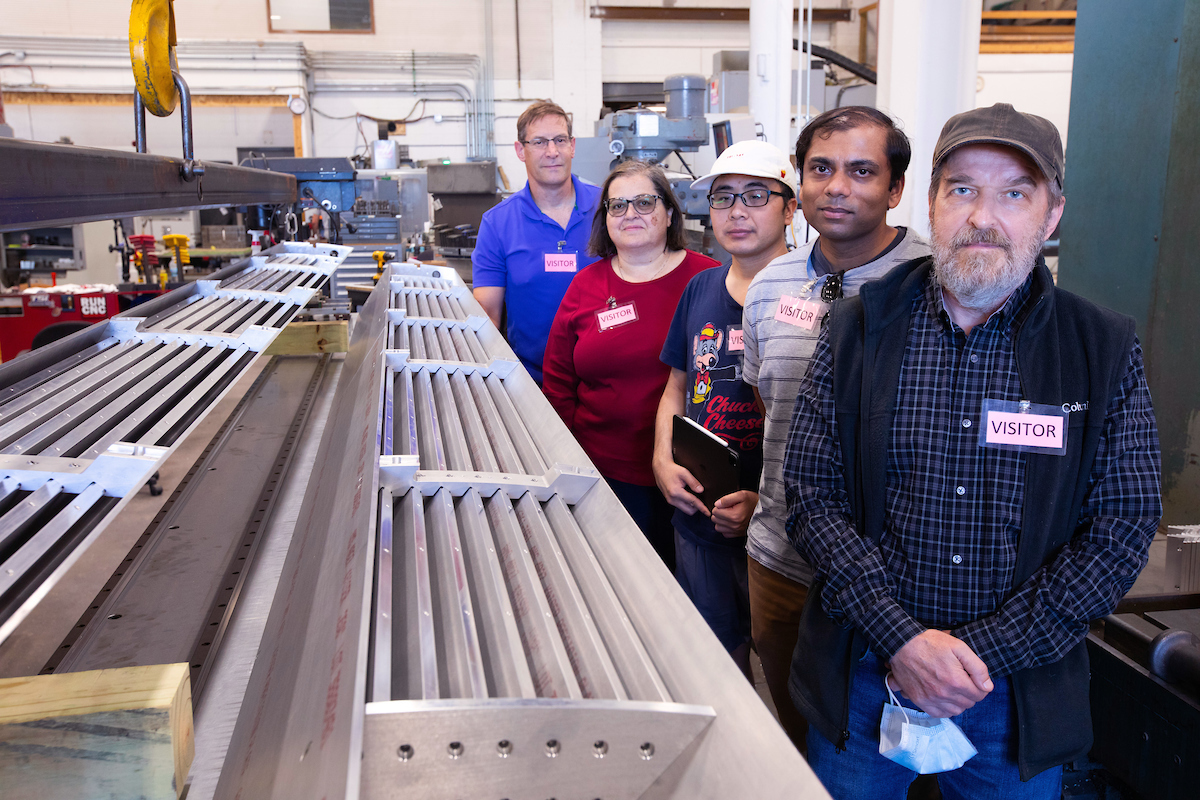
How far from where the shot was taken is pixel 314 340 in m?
3.23

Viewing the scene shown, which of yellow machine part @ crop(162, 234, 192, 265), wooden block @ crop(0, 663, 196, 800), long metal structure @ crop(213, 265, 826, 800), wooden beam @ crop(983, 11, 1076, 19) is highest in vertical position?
wooden beam @ crop(983, 11, 1076, 19)

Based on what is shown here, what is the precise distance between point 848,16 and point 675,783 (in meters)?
10.5

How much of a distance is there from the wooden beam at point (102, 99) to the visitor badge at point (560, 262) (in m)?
7.82

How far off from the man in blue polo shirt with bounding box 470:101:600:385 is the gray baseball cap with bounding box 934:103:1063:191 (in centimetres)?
151

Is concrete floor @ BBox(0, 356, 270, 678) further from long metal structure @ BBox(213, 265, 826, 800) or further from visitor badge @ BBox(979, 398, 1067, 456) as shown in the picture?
visitor badge @ BBox(979, 398, 1067, 456)

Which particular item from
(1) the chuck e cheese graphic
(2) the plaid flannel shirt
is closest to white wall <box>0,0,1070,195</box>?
(1) the chuck e cheese graphic

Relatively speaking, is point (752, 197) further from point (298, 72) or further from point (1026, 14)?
point (298, 72)

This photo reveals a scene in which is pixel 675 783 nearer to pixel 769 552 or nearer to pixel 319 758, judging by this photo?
pixel 319 758

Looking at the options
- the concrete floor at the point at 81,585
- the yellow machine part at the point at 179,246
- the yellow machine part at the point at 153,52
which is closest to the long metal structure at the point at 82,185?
the yellow machine part at the point at 153,52

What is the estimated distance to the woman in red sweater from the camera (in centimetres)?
202

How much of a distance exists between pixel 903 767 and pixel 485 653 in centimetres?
78

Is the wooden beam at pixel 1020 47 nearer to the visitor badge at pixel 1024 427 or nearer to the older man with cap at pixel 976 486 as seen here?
the older man with cap at pixel 976 486

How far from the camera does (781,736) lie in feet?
2.17

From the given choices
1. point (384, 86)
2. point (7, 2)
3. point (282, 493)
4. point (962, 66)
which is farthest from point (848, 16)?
point (282, 493)
